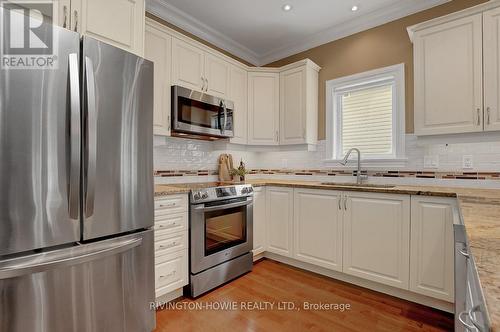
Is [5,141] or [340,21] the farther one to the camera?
[340,21]

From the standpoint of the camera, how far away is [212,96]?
2730 millimetres

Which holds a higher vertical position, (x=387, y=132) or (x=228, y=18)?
(x=228, y=18)

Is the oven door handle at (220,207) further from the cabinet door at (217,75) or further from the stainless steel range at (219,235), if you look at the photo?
the cabinet door at (217,75)

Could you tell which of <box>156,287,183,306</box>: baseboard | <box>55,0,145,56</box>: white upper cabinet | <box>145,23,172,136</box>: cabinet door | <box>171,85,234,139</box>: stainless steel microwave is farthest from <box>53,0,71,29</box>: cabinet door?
<box>156,287,183,306</box>: baseboard

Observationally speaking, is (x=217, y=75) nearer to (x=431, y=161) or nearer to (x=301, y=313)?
(x=431, y=161)

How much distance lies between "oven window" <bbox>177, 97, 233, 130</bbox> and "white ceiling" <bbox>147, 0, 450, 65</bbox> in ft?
3.26

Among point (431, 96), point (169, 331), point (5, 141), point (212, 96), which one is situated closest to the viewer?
point (5, 141)

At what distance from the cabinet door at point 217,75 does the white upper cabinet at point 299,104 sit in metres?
0.76

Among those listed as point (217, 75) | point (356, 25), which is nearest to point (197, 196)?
point (217, 75)

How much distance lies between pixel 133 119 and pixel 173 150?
1213 millimetres

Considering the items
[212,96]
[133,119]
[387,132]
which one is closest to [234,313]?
[133,119]

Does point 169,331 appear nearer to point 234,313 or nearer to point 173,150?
point 234,313

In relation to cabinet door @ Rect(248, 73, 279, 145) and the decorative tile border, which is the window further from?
cabinet door @ Rect(248, 73, 279, 145)

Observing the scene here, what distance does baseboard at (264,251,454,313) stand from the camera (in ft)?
6.51
